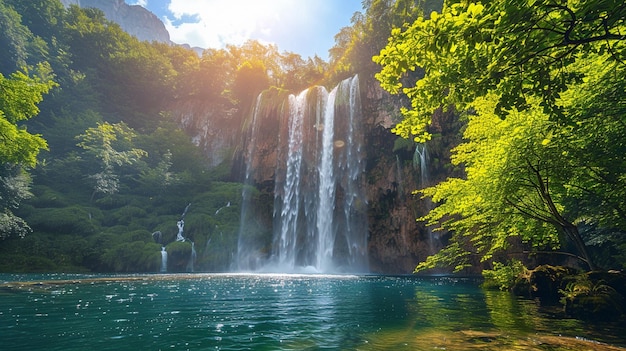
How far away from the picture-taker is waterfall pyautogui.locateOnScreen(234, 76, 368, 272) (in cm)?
3244

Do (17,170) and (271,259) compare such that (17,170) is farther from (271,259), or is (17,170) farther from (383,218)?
(383,218)

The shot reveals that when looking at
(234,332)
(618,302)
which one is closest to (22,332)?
(234,332)

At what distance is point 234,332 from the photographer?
6113mm

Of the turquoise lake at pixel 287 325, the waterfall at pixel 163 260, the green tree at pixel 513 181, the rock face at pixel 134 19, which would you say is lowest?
the turquoise lake at pixel 287 325

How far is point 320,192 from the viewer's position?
113 ft

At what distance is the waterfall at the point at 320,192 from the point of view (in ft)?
106

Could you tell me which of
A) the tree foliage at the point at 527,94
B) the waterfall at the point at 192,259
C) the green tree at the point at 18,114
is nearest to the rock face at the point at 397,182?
the tree foliage at the point at 527,94

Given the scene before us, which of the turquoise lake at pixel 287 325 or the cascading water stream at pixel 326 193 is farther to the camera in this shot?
the cascading water stream at pixel 326 193

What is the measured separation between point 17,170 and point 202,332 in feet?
105

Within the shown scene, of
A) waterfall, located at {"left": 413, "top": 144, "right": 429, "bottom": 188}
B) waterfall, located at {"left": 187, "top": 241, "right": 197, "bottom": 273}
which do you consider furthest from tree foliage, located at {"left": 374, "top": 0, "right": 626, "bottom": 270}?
waterfall, located at {"left": 187, "top": 241, "right": 197, "bottom": 273}

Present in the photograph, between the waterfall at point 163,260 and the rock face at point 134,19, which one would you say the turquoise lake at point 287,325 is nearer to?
the waterfall at point 163,260

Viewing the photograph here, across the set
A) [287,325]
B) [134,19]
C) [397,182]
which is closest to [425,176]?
[397,182]

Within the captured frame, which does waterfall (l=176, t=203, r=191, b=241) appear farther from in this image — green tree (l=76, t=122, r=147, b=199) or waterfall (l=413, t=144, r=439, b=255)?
waterfall (l=413, t=144, r=439, b=255)

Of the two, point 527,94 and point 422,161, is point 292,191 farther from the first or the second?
point 527,94
